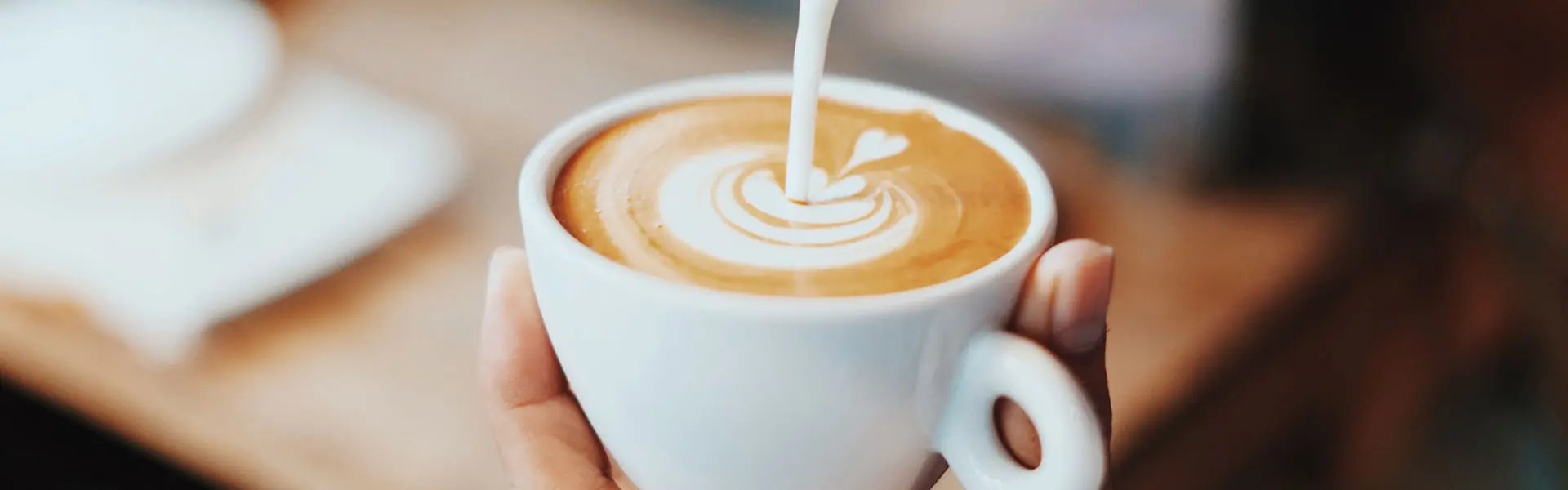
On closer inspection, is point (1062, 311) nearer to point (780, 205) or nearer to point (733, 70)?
point (780, 205)

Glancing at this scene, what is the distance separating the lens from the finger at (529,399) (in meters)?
0.42

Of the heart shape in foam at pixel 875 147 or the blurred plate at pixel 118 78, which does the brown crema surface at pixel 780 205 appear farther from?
the blurred plate at pixel 118 78

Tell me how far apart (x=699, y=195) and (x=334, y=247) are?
364 millimetres

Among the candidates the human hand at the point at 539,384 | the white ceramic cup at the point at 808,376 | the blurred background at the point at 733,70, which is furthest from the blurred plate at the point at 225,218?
the white ceramic cup at the point at 808,376

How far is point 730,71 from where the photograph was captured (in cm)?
88

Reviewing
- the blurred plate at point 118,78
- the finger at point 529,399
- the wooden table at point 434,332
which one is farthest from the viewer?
the blurred plate at point 118,78

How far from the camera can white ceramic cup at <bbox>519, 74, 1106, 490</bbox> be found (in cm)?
28

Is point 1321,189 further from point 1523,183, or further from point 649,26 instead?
point 649,26

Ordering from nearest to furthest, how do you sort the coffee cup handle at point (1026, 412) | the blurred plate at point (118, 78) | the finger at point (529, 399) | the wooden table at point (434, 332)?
the coffee cup handle at point (1026, 412)
the finger at point (529, 399)
the wooden table at point (434, 332)
the blurred plate at point (118, 78)

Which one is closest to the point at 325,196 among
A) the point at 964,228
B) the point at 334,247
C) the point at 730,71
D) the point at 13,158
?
the point at 334,247

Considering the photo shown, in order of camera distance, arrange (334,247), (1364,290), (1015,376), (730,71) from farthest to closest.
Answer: (730,71) < (1364,290) < (334,247) < (1015,376)

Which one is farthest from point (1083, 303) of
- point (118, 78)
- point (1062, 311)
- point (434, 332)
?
point (118, 78)

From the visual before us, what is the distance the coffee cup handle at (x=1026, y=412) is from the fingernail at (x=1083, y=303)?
0.03 meters

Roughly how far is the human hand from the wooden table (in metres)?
0.11
